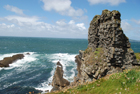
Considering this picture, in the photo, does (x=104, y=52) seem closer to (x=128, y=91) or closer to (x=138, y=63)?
(x=138, y=63)

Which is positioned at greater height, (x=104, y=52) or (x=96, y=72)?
(x=104, y=52)

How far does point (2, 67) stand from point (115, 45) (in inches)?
1910

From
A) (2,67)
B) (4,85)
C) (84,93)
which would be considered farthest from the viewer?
(2,67)

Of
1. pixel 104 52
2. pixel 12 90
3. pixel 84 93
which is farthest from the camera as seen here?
pixel 12 90

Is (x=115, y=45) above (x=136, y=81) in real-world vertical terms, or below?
above

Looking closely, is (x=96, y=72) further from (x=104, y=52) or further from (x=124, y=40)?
(x=124, y=40)

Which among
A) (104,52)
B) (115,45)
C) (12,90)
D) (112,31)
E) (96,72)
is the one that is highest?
(112,31)

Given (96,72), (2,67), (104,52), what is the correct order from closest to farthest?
(96,72) < (104,52) < (2,67)

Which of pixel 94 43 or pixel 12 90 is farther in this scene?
pixel 12 90

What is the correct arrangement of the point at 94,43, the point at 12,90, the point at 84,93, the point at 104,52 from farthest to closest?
the point at 12,90 → the point at 94,43 → the point at 104,52 → the point at 84,93

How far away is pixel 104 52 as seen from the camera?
68.5ft

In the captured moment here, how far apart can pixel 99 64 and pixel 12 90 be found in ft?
83.2

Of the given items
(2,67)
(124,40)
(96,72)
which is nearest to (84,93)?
(96,72)

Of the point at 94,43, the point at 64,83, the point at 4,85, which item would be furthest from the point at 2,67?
the point at 94,43
